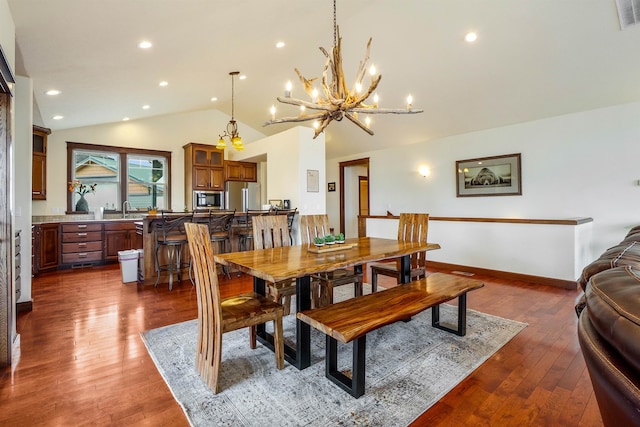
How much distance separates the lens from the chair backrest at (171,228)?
13.7 ft

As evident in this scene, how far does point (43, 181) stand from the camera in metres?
5.40

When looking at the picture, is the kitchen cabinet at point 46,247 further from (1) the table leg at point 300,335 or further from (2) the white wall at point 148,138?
(1) the table leg at point 300,335

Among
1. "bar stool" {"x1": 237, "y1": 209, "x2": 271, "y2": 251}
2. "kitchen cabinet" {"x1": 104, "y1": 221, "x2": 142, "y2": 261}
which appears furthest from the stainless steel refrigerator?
"bar stool" {"x1": 237, "y1": 209, "x2": 271, "y2": 251}

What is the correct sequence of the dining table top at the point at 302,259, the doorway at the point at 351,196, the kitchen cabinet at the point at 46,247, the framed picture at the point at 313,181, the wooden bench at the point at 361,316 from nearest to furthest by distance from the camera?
the wooden bench at the point at 361,316
the dining table top at the point at 302,259
the kitchen cabinet at the point at 46,247
the framed picture at the point at 313,181
the doorway at the point at 351,196

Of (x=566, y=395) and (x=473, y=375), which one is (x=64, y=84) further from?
(x=566, y=395)

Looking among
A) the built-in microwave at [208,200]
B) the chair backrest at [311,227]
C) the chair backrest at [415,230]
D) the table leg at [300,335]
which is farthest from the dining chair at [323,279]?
the built-in microwave at [208,200]

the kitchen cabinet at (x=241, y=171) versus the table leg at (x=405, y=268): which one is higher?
the kitchen cabinet at (x=241, y=171)

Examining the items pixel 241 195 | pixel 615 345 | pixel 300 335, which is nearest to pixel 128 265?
pixel 300 335

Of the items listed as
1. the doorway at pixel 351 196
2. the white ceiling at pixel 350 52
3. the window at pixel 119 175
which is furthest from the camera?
the doorway at pixel 351 196

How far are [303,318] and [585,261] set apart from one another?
177 inches

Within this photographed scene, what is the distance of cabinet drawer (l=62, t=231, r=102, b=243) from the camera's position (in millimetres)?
5371

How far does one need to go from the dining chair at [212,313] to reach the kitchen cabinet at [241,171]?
5770mm

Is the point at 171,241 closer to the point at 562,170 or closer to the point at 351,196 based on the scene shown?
the point at 351,196

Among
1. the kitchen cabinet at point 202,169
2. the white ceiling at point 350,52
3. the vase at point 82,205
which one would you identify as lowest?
the vase at point 82,205
